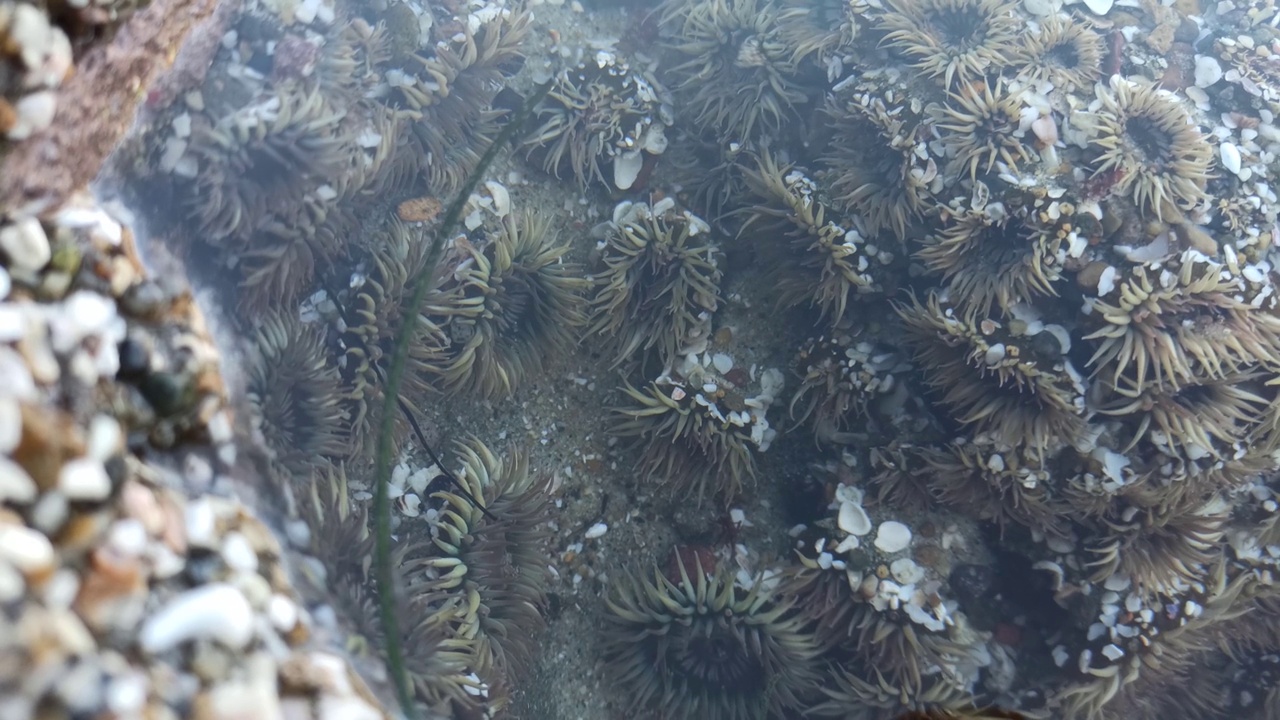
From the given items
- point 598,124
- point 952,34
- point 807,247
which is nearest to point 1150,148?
point 952,34

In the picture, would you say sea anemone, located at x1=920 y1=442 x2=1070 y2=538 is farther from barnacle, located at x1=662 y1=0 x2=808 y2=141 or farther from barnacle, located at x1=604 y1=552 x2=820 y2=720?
barnacle, located at x1=662 y1=0 x2=808 y2=141

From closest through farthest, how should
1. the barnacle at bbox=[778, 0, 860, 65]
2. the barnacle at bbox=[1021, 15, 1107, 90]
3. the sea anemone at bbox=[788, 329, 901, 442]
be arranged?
the sea anemone at bbox=[788, 329, 901, 442]
the barnacle at bbox=[1021, 15, 1107, 90]
the barnacle at bbox=[778, 0, 860, 65]

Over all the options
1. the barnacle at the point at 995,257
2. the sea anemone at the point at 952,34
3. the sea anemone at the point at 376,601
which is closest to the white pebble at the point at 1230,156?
the barnacle at the point at 995,257

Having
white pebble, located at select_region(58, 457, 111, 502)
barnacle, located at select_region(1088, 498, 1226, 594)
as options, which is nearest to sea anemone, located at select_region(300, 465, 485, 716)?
white pebble, located at select_region(58, 457, 111, 502)

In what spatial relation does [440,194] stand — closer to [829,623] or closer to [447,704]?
[447,704]

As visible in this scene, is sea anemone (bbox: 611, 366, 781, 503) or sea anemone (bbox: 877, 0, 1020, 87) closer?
sea anemone (bbox: 611, 366, 781, 503)

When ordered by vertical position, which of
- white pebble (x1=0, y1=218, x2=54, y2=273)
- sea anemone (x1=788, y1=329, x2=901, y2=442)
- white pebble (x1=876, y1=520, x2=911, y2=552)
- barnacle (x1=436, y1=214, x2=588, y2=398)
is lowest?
white pebble (x1=876, y1=520, x2=911, y2=552)
